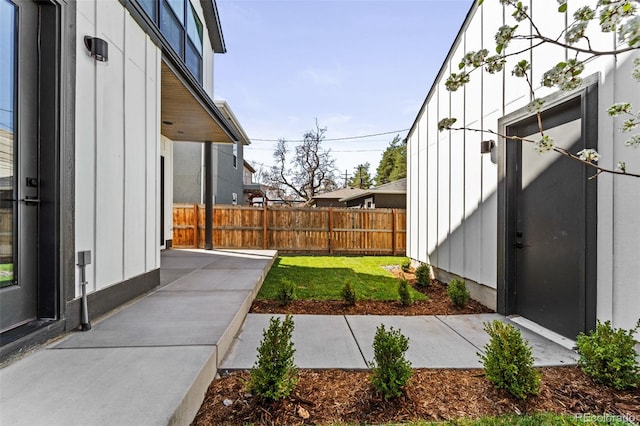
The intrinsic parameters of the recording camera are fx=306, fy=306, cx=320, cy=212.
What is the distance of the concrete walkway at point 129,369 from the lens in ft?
5.04

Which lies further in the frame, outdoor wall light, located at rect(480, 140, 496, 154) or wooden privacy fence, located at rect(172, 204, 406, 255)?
wooden privacy fence, located at rect(172, 204, 406, 255)

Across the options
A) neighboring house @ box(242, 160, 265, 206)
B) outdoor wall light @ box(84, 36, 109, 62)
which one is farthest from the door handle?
neighboring house @ box(242, 160, 265, 206)

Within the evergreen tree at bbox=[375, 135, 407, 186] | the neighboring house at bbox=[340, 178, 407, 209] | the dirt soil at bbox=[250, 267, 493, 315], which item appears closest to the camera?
the dirt soil at bbox=[250, 267, 493, 315]

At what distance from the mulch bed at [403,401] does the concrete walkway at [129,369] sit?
226 mm

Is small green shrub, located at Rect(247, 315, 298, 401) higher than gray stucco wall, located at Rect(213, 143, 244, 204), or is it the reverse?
gray stucco wall, located at Rect(213, 143, 244, 204)

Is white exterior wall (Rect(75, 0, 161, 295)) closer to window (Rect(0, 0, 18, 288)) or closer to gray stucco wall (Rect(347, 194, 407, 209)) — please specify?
window (Rect(0, 0, 18, 288))

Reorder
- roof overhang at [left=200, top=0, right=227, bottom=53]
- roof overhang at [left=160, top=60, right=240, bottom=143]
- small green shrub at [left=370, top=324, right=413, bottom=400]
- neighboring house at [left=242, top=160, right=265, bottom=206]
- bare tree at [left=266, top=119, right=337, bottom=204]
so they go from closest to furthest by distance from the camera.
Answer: small green shrub at [left=370, top=324, right=413, bottom=400]
roof overhang at [left=160, top=60, right=240, bottom=143]
roof overhang at [left=200, top=0, right=227, bottom=53]
bare tree at [left=266, top=119, right=337, bottom=204]
neighboring house at [left=242, top=160, right=265, bottom=206]

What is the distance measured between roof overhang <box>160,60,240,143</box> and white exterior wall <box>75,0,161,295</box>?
838 millimetres

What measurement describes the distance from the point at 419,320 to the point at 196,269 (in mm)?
3887

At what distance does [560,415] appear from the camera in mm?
1879

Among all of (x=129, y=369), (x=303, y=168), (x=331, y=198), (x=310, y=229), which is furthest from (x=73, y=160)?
(x=331, y=198)

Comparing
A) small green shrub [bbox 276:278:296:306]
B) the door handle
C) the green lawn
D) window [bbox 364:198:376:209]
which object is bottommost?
the green lawn

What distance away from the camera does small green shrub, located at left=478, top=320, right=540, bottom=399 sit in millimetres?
2010

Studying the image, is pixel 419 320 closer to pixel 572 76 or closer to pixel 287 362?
pixel 287 362
